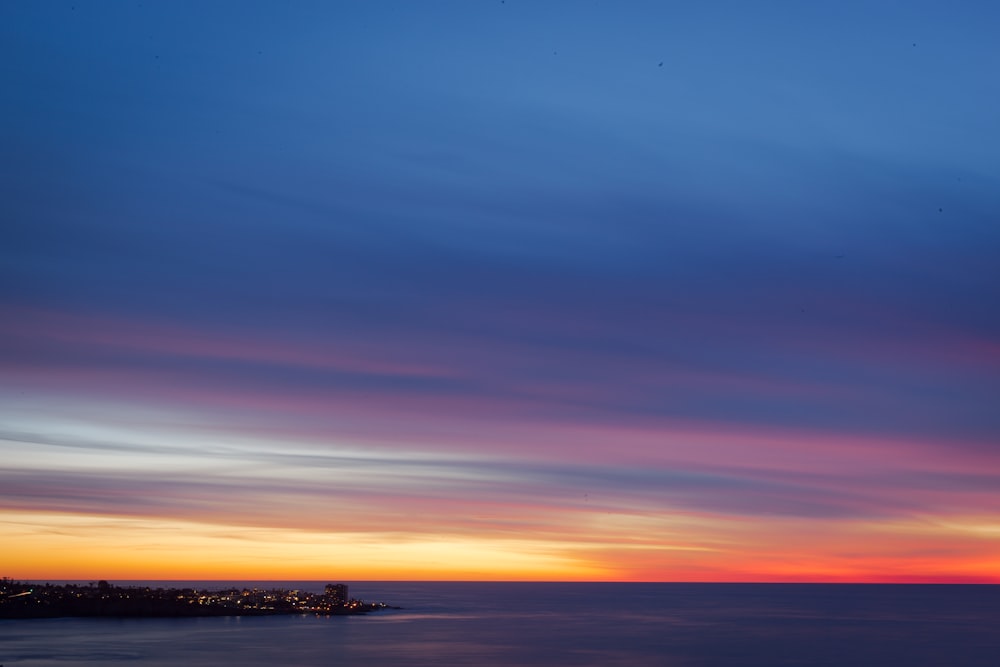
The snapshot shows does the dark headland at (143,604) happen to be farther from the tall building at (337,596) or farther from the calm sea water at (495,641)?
the calm sea water at (495,641)

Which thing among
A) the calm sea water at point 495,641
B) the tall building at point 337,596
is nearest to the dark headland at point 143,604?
the tall building at point 337,596

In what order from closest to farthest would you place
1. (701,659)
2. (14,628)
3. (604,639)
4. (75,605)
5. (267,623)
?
(701,659)
(604,639)
(14,628)
(267,623)
(75,605)

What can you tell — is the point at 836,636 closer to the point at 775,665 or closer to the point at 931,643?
the point at 931,643

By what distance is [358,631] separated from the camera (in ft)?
478

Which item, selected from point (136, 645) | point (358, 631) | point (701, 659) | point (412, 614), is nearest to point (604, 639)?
point (701, 659)

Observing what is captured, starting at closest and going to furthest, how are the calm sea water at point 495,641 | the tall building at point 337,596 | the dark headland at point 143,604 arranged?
1. the calm sea water at point 495,641
2. the dark headland at point 143,604
3. the tall building at point 337,596

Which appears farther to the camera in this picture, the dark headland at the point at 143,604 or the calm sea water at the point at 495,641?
the dark headland at the point at 143,604

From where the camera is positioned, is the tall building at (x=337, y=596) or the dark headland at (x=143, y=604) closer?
the dark headland at (x=143, y=604)

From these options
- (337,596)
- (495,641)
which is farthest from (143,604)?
(495,641)

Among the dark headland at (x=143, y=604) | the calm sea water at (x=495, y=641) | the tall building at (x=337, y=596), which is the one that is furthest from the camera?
the tall building at (x=337, y=596)

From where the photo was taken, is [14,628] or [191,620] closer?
[14,628]

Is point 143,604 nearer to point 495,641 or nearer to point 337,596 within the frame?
point 337,596

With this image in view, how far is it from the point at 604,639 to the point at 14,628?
81072 millimetres

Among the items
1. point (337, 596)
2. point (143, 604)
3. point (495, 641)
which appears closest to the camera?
point (495, 641)
